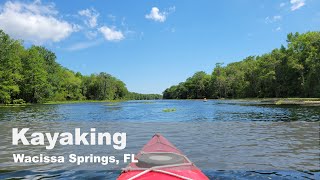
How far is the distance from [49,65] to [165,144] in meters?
100

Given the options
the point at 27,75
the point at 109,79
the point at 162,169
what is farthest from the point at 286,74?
the point at 162,169

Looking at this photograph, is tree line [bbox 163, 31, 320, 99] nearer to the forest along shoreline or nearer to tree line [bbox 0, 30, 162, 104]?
the forest along shoreline

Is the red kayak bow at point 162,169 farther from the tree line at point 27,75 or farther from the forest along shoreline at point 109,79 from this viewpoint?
the tree line at point 27,75

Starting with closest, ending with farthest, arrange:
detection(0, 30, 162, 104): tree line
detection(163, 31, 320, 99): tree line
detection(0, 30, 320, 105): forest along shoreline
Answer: detection(0, 30, 162, 104): tree line, detection(0, 30, 320, 105): forest along shoreline, detection(163, 31, 320, 99): tree line

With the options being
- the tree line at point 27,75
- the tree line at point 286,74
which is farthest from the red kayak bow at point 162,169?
the tree line at point 286,74

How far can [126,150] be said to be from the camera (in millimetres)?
13953

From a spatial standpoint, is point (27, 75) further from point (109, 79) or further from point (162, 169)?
point (162, 169)

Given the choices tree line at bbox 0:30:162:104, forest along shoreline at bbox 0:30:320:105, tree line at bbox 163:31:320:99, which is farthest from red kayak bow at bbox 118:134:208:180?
tree line at bbox 163:31:320:99

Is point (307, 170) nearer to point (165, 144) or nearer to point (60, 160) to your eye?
point (165, 144)

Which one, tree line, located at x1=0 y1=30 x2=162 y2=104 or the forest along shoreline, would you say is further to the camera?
the forest along shoreline

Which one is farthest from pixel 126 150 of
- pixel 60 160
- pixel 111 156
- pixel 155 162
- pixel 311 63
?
pixel 311 63

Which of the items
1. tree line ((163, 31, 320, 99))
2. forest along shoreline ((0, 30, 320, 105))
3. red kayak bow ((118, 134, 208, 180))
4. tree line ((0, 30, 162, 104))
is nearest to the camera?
red kayak bow ((118, 134, 208, 180))

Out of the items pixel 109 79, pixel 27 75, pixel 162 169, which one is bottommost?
pixel 162 169

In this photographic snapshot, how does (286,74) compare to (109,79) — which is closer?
(286,74)
